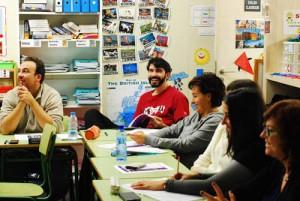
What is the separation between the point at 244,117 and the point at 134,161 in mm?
1138

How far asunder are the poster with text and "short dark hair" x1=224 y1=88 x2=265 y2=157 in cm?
360

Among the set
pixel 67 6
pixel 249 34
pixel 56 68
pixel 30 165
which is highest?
pixel 67 6

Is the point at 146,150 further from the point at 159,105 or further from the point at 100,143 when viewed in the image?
the point at 159,105

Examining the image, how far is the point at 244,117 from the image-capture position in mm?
2430

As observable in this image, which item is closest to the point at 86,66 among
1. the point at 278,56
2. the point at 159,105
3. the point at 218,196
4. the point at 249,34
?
the point at 159,105

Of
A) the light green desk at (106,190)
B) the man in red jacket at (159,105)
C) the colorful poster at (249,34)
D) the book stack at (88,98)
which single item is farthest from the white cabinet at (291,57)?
the book stack at (88,98)

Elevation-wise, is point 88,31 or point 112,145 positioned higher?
point 88,31

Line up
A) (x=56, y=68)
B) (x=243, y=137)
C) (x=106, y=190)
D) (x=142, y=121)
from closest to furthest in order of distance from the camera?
(x=243, y=137) → (x=106, y=190) → (x=142, y=121) → (x=56, y=68)

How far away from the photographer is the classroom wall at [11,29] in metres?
5.49

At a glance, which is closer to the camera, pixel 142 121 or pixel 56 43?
pixel 142 121

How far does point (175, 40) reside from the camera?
612 centimetres

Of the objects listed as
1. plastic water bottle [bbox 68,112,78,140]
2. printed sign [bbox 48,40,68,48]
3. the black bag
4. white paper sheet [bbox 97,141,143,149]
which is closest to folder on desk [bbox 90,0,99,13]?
printed sign [bbox 48,40,68,48]

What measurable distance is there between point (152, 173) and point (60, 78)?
10.3 feet

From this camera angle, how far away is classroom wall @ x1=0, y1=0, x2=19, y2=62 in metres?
5.49
